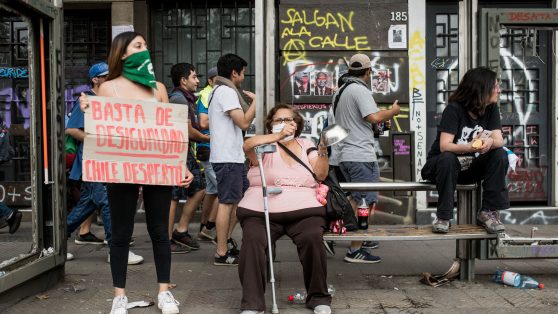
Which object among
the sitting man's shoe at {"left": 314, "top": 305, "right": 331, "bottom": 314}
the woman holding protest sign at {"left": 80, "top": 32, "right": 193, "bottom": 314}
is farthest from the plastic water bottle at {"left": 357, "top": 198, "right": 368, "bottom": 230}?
the woman holding protest sign at {"left": 80, "top": 32, "right": 193, "bottom": 314}

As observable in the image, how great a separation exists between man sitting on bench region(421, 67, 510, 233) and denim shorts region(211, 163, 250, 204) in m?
1.69

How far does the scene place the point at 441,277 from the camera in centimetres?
512

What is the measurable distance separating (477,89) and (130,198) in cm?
258

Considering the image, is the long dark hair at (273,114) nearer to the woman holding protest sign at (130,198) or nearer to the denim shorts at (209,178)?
the woman holding protest sign at (130,198)

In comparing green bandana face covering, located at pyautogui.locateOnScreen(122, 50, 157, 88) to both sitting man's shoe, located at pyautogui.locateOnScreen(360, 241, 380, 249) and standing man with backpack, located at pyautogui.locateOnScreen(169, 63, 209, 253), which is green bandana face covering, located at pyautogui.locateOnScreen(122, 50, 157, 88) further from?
sitting man's shoe, located at pyautogui.locateOnScreen(360, 241, 380, 249)

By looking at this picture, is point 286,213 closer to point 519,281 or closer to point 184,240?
point 519,281

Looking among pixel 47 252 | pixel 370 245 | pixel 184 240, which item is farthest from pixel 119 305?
pixel 370 245

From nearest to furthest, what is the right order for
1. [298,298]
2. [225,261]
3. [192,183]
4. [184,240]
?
[298,298] < [225,261] < [192,183] < [184,240]

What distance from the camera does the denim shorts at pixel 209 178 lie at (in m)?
6.65

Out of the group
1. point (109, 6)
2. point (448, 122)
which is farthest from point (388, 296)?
point (109, 6)

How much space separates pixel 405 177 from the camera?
26.7ft

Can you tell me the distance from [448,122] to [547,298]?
144cm

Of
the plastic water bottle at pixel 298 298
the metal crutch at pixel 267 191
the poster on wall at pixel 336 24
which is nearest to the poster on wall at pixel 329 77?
the poster on wall at pixel 336 24

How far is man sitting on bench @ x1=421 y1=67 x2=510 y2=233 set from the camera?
479cm
